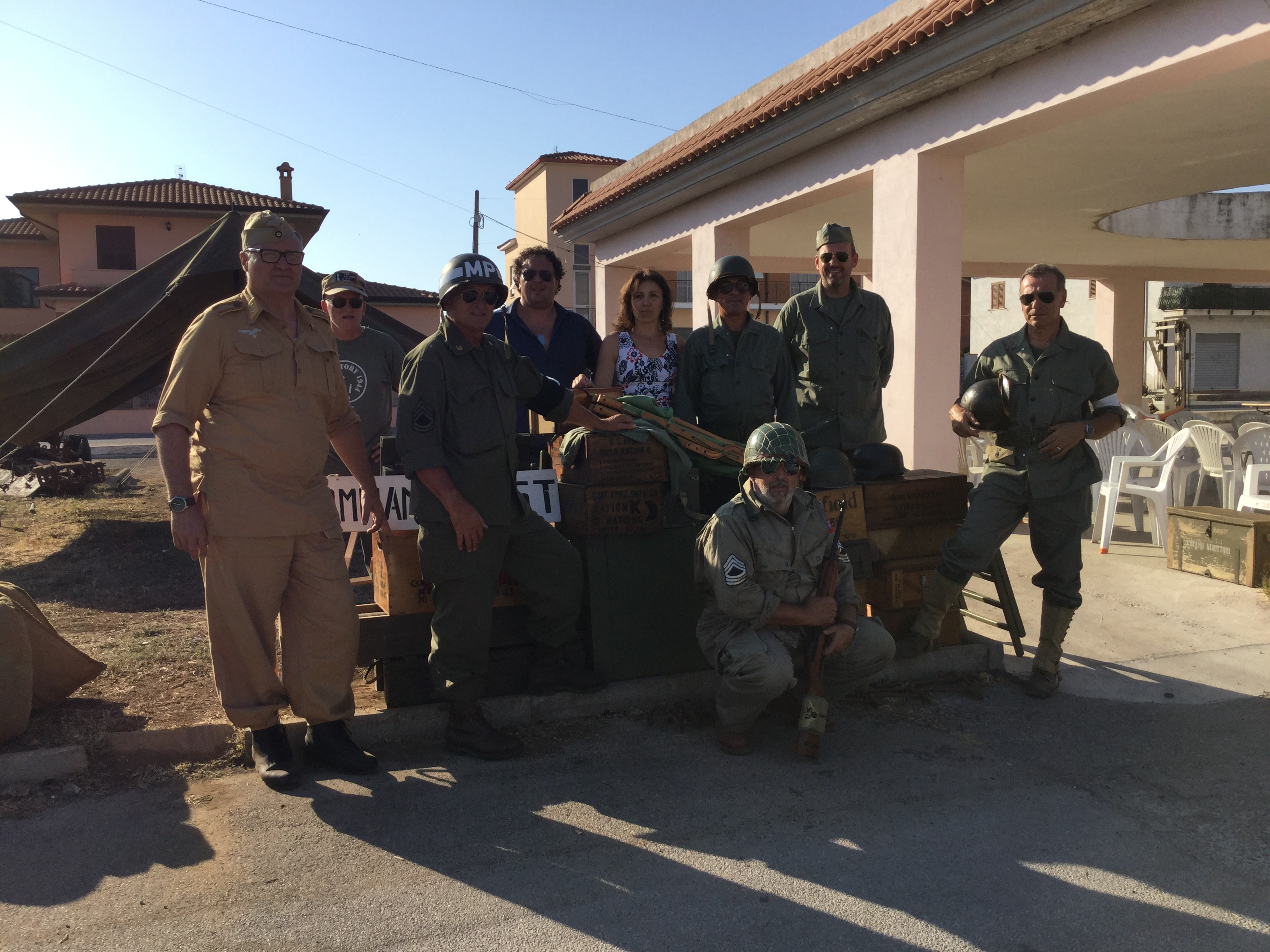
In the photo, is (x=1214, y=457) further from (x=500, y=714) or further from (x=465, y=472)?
(x=465, y=472)

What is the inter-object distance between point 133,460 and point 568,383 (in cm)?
1849

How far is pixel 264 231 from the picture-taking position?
Answer: 3520 mm

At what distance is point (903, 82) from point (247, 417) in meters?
6.10

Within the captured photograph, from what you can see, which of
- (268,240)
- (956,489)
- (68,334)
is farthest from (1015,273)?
(268,240)

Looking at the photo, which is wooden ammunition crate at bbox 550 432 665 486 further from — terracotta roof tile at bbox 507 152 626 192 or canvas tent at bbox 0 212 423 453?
terracotta roof tile at bbox 507 152 626 192

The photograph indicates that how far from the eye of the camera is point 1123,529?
364 inches

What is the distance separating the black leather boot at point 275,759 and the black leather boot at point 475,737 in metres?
0.62

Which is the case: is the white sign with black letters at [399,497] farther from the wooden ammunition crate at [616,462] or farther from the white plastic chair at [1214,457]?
the white plastic chair at [1214,457]

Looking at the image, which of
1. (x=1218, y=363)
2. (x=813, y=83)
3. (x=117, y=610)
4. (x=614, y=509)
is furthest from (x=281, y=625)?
(x=1218, y=363)

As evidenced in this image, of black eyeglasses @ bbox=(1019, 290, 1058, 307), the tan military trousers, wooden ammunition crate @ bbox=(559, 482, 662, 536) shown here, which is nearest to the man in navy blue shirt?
wooden ammunition crate @ bbox=(559, 482, 662, 536)

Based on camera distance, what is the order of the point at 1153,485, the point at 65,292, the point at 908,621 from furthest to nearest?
the point at 65,292
the point at 1153,485
the point at 908,621

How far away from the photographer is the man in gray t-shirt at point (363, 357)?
5.41 metres

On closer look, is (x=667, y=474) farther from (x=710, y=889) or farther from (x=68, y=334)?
(x=68, y=334)

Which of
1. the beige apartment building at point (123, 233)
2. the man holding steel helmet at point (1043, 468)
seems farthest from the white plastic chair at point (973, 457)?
the beige apartment building at point (123, 233)
